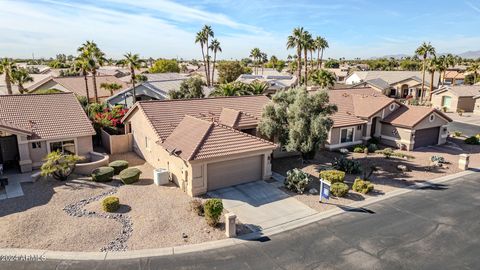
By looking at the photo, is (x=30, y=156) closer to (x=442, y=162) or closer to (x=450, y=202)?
(x=450, y=202)

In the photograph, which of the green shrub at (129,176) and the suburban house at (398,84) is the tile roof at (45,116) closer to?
the green shrub at (129,176)

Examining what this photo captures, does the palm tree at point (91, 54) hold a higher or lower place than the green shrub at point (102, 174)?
higher

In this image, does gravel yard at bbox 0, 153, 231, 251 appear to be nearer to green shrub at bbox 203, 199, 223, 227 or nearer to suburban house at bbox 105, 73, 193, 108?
green shrub at bbox 203, 199, 223, 227

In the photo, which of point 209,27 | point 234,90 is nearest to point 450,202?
point 234,90

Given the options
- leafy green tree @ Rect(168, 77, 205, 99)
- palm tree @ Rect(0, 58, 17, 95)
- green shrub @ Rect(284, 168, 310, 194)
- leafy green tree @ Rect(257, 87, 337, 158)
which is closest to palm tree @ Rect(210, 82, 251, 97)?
leafy green tree @ Rect(168, 77, 205, 99)

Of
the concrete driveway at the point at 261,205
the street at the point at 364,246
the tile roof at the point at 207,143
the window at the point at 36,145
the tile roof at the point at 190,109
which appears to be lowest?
the street at the point at 364,246

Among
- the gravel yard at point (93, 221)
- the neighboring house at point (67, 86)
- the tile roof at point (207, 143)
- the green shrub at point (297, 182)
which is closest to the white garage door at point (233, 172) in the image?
the tile roof at point (207, 143)

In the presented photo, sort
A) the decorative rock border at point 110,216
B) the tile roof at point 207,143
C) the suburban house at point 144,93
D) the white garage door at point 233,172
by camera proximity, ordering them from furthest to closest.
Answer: the suburban house at point 144,93
the white garage door at point 233,172
the tile roof at point 207,143
the decorative rock border at point 110,216

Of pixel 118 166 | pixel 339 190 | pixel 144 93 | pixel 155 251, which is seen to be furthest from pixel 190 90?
pixel 155 251
